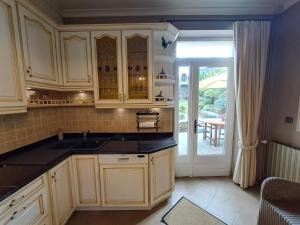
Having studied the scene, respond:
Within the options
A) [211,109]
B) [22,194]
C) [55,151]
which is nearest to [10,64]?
[55,151]

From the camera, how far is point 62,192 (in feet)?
5.93

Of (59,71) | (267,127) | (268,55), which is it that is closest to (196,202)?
(267,127)

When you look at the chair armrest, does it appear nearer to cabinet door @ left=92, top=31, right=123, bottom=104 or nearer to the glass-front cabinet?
the glass-front cabinet

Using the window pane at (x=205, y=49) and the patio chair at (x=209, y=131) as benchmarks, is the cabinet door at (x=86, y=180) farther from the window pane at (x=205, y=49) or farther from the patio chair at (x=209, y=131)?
the window pane at (x=205, y=49)

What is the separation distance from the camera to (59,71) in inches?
85.3

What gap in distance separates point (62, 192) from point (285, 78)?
3.24m

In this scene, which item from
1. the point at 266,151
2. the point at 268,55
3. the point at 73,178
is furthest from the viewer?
the point at 266,151

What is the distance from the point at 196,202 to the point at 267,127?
162 cm

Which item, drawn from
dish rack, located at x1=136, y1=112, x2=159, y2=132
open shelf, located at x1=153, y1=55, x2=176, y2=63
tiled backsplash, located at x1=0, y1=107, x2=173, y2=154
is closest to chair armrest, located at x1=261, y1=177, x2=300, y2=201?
tiled backsplash, located at x1=0, y1=107, x2=173, y2=154

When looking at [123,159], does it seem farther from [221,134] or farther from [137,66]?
[221,134]

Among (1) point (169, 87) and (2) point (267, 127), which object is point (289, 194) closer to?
(2) point (267, 127)

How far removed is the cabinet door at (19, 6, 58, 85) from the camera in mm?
1604

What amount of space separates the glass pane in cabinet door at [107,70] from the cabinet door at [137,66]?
17 centimetres

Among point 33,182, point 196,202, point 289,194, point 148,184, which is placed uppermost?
point 33,182
